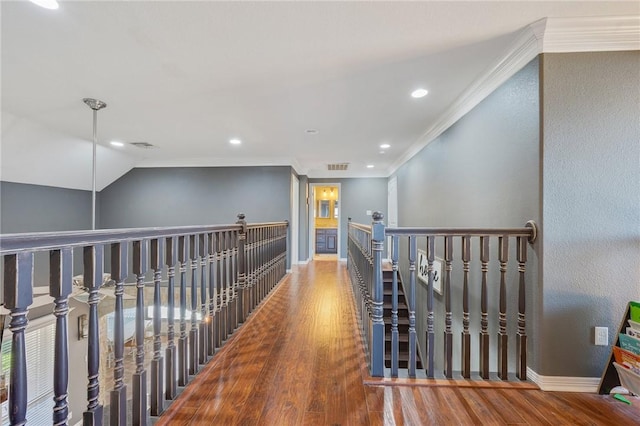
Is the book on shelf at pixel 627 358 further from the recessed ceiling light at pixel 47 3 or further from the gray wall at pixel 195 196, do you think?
the gray wall at pixel 195 196

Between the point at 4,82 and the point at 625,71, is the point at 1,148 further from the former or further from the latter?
the point at 625,71

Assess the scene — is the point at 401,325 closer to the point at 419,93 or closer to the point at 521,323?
the point at 521,323

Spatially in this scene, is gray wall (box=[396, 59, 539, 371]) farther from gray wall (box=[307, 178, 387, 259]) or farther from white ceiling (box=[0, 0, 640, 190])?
gray wall (box=[307, 178, 387, 259])

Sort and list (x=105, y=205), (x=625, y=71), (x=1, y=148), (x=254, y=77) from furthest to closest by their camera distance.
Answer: (x=105, y=205), (x=1, y=148), (x=254, y=77), (x=625, y=71)

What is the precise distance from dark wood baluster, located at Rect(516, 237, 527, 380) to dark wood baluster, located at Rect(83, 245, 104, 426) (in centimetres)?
225

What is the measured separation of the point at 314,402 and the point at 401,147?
4283mm

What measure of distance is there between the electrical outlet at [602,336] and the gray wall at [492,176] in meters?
0.34

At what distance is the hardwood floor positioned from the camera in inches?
57.3

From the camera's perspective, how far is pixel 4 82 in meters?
2.59

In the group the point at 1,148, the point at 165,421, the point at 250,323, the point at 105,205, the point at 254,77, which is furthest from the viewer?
the point at 105,205

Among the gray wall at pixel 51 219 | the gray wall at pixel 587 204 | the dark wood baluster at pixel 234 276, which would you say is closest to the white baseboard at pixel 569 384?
the gray wall at pixel 587 204

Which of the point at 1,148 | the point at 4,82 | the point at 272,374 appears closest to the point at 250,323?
the point at 272,374

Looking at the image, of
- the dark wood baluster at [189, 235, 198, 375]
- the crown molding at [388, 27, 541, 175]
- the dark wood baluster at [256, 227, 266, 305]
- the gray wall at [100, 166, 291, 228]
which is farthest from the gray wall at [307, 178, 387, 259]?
the dark wood baluster at [189, 235, 198, 375]

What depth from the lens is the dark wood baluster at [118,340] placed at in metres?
1.21
